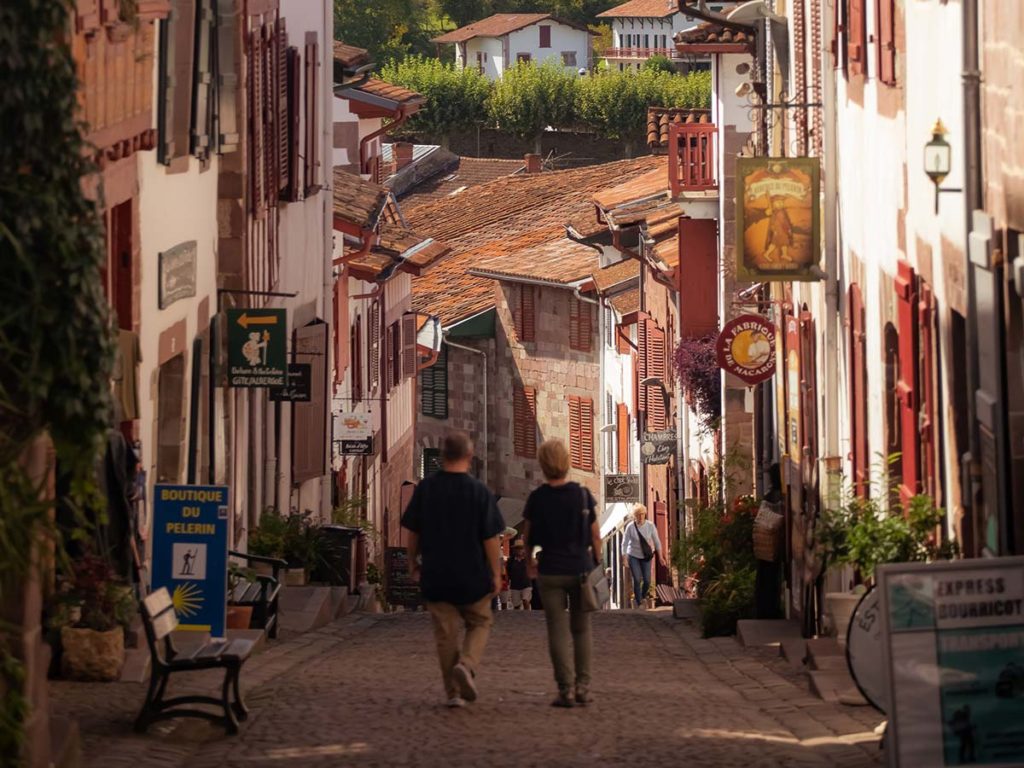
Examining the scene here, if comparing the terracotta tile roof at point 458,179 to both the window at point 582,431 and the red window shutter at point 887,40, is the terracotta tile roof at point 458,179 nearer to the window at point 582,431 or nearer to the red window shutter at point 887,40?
the window at point 582,431

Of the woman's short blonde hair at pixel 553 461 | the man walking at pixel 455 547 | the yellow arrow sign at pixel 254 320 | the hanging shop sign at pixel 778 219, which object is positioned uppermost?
the hanging shop sign at pixel 778 219

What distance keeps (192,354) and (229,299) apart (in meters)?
1.94

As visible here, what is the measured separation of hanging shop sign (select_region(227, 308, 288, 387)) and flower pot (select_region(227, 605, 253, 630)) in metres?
2.92

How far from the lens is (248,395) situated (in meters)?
21.0

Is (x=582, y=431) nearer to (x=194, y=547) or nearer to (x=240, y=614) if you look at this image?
(x=240, y=614)

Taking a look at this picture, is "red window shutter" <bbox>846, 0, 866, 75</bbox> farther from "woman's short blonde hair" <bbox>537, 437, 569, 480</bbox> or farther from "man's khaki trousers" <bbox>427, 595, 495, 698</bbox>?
"man's khaki trousers" <bbox>427, 595, 495, 698</bbox>

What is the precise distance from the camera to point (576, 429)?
48.7 meters

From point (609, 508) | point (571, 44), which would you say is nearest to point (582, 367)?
point (609, 508)

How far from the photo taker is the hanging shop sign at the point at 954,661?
8.31 meters

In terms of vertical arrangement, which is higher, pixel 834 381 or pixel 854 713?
pixel 834 381

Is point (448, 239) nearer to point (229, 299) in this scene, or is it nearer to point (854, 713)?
point (229, 299)

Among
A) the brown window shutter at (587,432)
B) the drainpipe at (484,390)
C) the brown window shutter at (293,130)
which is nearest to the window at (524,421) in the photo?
the drainpipe at (484,390)

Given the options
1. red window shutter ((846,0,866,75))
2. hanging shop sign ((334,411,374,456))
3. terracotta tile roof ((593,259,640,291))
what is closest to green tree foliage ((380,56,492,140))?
terracotta tile roof ((593,259,640,291))

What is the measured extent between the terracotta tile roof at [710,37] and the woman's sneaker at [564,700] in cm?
1780
